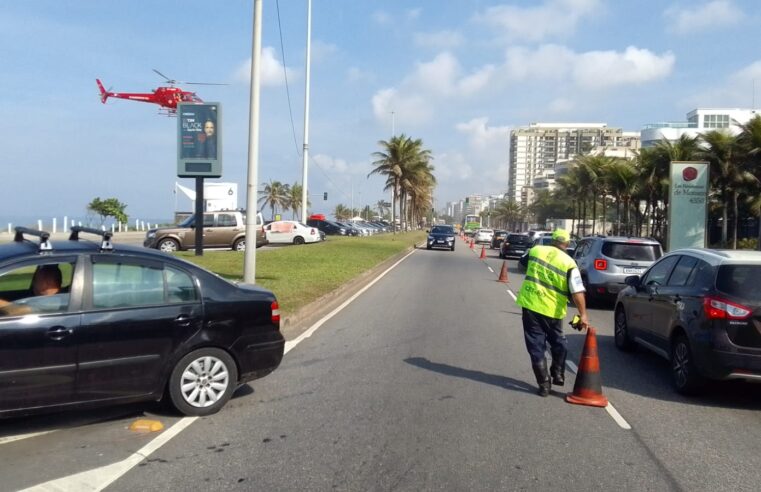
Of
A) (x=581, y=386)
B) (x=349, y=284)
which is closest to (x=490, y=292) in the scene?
(x=349, y=284)

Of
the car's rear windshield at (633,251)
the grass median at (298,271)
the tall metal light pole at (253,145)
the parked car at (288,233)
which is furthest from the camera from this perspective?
the parked car at (288,233)

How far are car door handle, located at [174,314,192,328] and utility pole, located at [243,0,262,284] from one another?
8.11m

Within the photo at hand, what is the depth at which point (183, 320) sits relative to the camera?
6.22m

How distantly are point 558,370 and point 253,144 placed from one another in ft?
29.7

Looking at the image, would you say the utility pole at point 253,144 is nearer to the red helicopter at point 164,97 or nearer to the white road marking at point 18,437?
the white road marking at point 18,437

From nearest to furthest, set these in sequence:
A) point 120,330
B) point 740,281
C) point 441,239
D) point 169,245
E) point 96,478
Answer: point 96,478 → point 120,330 → point 740,281 → point 169,245 → point 441,239

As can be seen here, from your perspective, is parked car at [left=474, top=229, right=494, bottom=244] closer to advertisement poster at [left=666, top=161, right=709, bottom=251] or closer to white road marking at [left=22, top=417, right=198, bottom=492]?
advertisement poster at [left=666, top=161, right=709, bottom=251]

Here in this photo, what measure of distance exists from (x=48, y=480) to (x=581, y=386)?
4970 mm

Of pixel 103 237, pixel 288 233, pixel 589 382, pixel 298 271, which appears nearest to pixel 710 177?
pixel 288 233

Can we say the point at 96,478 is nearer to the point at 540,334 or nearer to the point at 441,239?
the point at 540,334

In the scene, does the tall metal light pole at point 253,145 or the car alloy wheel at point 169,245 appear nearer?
the tall metal light pole at point 253,145

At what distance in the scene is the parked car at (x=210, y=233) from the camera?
28234 millimetres

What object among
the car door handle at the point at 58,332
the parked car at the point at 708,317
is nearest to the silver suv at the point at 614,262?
the parked car at the point at 708,317

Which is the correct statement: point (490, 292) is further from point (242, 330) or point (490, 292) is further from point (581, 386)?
point (242, 330)
